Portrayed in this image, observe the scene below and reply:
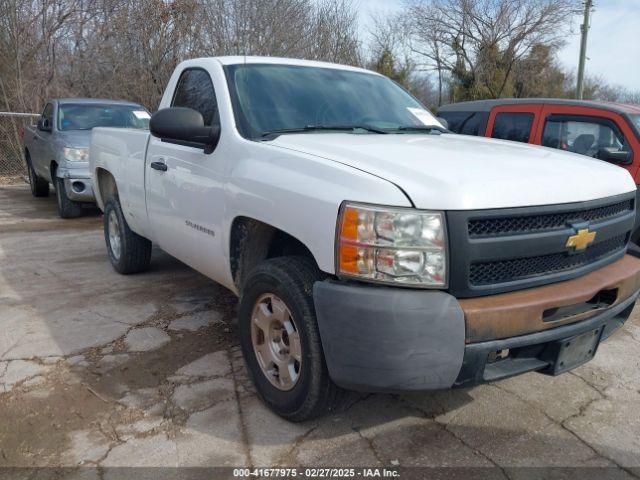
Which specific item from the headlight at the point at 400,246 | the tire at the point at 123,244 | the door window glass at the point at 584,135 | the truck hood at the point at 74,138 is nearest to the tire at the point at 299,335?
the headlight at the point at 400,246

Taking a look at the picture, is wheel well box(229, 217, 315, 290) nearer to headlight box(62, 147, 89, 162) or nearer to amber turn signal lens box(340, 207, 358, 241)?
amber turn signal lens box(340, 207, 358, 241)

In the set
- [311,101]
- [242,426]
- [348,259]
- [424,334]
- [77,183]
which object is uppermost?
[311,101]

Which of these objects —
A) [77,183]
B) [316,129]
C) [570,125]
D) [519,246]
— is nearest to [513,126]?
[570,125]

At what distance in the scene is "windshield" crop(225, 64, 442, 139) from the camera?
11.2 ft

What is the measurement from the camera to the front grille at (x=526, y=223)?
7.72 ft

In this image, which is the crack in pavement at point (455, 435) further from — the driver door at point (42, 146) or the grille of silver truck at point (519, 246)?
the driver door at point (42, 146)

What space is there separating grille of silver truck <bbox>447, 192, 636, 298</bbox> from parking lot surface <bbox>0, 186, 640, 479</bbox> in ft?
2.39

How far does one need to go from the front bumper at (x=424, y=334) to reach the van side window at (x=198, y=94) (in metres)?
1.71

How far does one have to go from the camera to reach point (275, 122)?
11.1 ft

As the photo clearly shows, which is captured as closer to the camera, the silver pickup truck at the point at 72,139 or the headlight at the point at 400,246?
the headlight at the point at 400,246

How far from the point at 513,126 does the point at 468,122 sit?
0.73 m

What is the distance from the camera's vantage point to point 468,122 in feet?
23.6

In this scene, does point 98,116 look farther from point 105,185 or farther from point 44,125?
point 105,185

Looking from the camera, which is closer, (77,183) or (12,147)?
(77,183)
